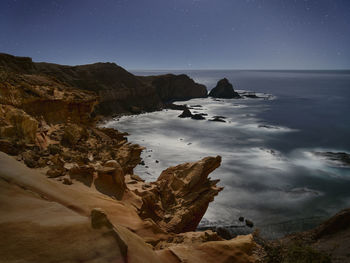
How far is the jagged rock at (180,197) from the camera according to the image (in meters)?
13.1

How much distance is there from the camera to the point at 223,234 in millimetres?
18172

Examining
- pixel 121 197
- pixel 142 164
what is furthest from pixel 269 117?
pixel 121 197

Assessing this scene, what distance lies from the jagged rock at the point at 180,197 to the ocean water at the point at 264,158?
7.91 metres

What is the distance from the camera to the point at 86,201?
8.66 m

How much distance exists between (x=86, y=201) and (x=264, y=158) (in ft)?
124

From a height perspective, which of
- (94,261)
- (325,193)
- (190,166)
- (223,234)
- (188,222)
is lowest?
(325,193)

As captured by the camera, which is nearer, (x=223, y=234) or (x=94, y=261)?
(x=94, y=261)

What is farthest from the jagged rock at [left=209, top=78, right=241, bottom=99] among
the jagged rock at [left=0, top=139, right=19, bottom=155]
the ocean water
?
the jagged rock at [left=0, top=139, right=19, bottom=155]

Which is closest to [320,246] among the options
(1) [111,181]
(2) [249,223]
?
(2) [249,223]

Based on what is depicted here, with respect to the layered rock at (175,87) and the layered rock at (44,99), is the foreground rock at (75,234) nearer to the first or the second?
the layered rock at (44,99)

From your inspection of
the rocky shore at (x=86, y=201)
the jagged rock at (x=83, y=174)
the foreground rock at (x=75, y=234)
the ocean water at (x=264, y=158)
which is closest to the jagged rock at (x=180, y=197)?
the rocky shore at (x=86, y=201)

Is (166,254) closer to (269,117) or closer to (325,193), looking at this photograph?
(325,193)

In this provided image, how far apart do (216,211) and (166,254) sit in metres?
19.0

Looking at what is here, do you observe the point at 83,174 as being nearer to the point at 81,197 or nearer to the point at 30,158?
the point at 30,158
